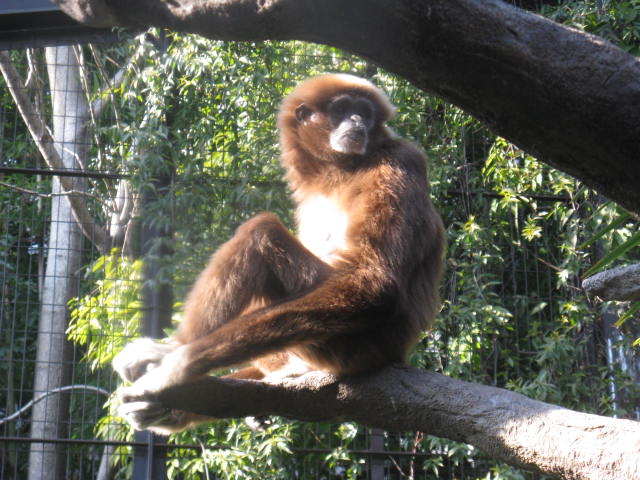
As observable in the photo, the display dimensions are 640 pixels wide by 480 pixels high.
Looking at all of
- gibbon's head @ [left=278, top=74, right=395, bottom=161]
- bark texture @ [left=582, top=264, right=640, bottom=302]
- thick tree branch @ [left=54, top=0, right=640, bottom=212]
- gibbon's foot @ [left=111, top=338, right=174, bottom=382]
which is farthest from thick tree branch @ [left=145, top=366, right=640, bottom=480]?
gibbon's head @ [left=278, top=74, right=395, bottom=161]

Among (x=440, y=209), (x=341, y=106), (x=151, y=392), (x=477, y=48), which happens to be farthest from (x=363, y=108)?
(x=440, y=209)

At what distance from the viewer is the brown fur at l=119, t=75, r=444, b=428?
3.08m

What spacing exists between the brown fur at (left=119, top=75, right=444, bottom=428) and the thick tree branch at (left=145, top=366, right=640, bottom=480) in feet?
0.39

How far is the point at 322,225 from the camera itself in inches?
160

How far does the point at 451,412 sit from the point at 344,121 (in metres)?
1.87

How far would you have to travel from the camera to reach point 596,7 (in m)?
6.92

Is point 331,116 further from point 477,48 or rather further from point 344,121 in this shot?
point 477,48

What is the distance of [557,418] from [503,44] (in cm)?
160

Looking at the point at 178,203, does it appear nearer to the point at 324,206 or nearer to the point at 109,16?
the point at 324,206

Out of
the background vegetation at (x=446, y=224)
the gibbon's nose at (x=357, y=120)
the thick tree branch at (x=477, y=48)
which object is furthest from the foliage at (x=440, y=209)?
the thick tree branch at (x=477, y=48)

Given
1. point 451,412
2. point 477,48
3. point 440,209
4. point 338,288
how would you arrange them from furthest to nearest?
point 440,209 → point 338,288 → point 451,412 → point 477,48

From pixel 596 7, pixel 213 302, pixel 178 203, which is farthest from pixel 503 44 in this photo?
pixel 596 7

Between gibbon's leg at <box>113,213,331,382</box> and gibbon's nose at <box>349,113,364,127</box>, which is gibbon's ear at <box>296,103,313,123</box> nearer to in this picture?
gibbon's nose at <box>349,113,364,127</box>

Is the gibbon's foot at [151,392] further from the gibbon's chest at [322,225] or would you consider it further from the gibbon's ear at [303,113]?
the gibbon's ear at [303,113]
